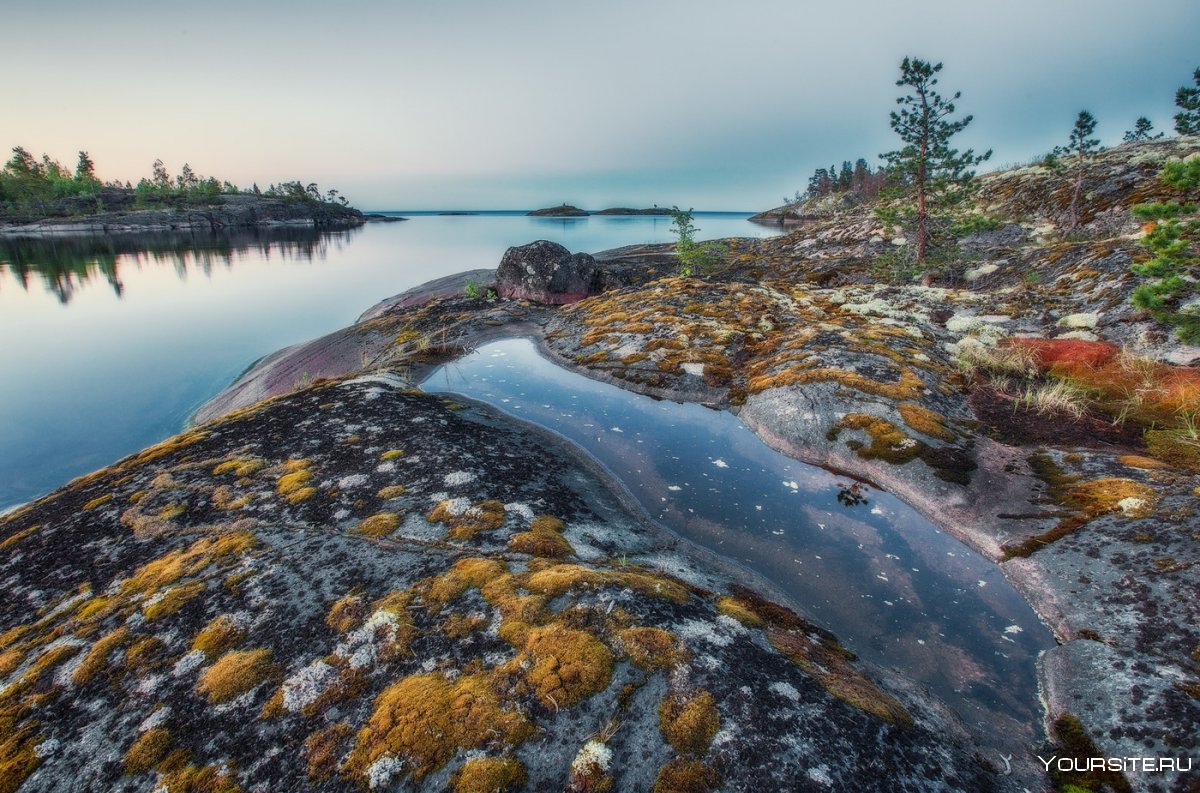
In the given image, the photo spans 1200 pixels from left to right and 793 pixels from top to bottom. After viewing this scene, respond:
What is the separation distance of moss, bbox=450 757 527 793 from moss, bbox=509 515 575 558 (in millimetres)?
3416

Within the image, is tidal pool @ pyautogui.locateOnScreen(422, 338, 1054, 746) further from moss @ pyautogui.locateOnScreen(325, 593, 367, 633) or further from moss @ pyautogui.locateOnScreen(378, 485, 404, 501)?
moss @ pyautogui.locateOnScreen(325, 593, 367, 633)

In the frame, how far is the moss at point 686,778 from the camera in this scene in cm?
442

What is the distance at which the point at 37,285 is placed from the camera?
187 ft

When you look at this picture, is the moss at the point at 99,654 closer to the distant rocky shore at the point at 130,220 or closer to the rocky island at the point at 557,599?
the rocky island at the point at 557,599

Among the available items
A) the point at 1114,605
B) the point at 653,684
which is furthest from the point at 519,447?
the point at 1114,605

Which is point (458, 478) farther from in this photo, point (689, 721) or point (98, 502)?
point (98, 502)

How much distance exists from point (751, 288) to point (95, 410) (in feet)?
113

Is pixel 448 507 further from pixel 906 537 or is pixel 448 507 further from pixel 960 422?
pixel 960 422

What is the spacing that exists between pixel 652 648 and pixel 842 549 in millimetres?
5105

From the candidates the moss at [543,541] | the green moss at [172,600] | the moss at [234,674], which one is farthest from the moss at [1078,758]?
the green moss at [172,600]

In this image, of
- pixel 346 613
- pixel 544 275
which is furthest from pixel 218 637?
pixel 544 275

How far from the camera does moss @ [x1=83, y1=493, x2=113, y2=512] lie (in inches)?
368

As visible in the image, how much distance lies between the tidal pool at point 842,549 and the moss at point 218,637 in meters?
7.32

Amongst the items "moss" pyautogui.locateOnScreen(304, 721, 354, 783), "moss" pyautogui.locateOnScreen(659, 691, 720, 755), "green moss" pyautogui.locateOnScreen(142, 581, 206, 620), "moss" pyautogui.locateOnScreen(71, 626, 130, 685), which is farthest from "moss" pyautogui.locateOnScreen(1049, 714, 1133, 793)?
"moss" pyautogui.locateOnScreen(71, 626, 130, 685)
